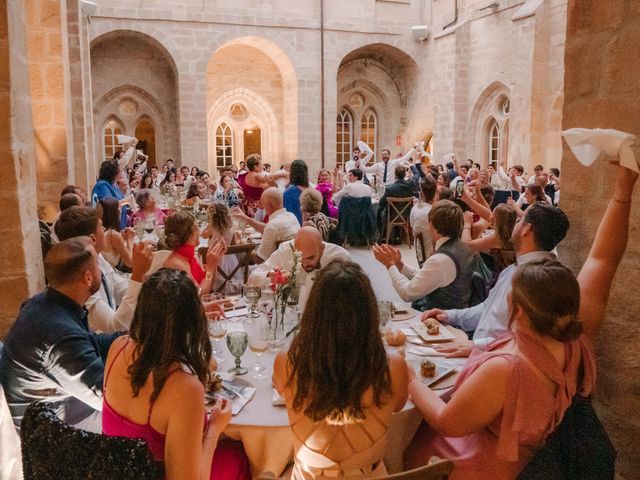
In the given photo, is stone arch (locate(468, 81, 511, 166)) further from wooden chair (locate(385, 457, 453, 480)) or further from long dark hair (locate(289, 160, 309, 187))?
wooden chair (locate(385, 457, 453, 480))

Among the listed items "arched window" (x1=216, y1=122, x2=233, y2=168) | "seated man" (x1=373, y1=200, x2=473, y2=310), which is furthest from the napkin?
"arched window" (x1=216, y1=122, x2=233, y2=168)

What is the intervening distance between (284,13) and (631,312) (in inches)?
532

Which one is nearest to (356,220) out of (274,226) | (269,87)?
(274,226)

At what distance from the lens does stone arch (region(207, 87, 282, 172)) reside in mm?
15656

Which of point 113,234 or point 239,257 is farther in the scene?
point 239,257

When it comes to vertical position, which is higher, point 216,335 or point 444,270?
point 444,270

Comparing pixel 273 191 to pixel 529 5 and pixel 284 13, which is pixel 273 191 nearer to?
pixel 529 5

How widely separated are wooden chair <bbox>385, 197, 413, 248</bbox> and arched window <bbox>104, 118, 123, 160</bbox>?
28.5 feet

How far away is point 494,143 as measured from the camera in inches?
542

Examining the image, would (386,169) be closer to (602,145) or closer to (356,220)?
(356,220)

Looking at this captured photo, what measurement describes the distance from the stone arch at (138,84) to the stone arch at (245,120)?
1.34 meters

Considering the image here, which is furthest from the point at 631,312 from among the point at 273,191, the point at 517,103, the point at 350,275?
the point at 517,103

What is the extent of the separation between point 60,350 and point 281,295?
3.33ft

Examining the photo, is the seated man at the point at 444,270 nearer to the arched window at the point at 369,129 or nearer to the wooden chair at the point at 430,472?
the wooden chair at the point at 430,472
